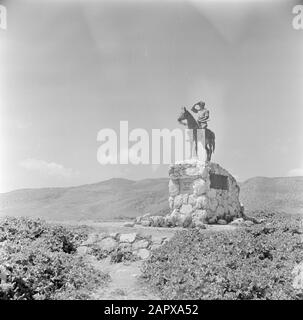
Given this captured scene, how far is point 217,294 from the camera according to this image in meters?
7.96

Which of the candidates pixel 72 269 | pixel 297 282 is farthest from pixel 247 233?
pixel 72 269

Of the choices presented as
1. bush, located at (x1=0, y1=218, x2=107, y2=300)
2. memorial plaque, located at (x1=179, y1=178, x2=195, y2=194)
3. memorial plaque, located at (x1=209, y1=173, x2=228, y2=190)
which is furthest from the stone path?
memorial plaque, located at (x1=209, y1=173, x2=228, y2=190)

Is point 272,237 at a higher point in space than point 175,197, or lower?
lower

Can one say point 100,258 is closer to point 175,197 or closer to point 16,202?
point 175,197

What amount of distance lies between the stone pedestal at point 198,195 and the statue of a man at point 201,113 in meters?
1.07

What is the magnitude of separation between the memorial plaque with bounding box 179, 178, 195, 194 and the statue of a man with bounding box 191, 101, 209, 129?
154 cm

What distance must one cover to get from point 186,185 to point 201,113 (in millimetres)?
2037

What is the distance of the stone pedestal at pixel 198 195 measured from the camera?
12734 millimetres

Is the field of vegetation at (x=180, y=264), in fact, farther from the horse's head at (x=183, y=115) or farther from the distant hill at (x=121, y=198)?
the distant hill at (x=121, y=198)

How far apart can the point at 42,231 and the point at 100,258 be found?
1666 mm

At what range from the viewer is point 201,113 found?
13086mm

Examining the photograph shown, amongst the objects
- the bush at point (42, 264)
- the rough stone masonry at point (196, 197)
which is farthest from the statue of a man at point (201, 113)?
the bush at point (42, 264)

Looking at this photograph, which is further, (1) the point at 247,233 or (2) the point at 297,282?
(1) the point at 247,233

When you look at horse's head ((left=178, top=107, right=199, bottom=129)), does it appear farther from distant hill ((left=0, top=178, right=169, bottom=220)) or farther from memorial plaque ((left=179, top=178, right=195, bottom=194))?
distant hill ((left=0, top=178, right=169, bottom=220))
